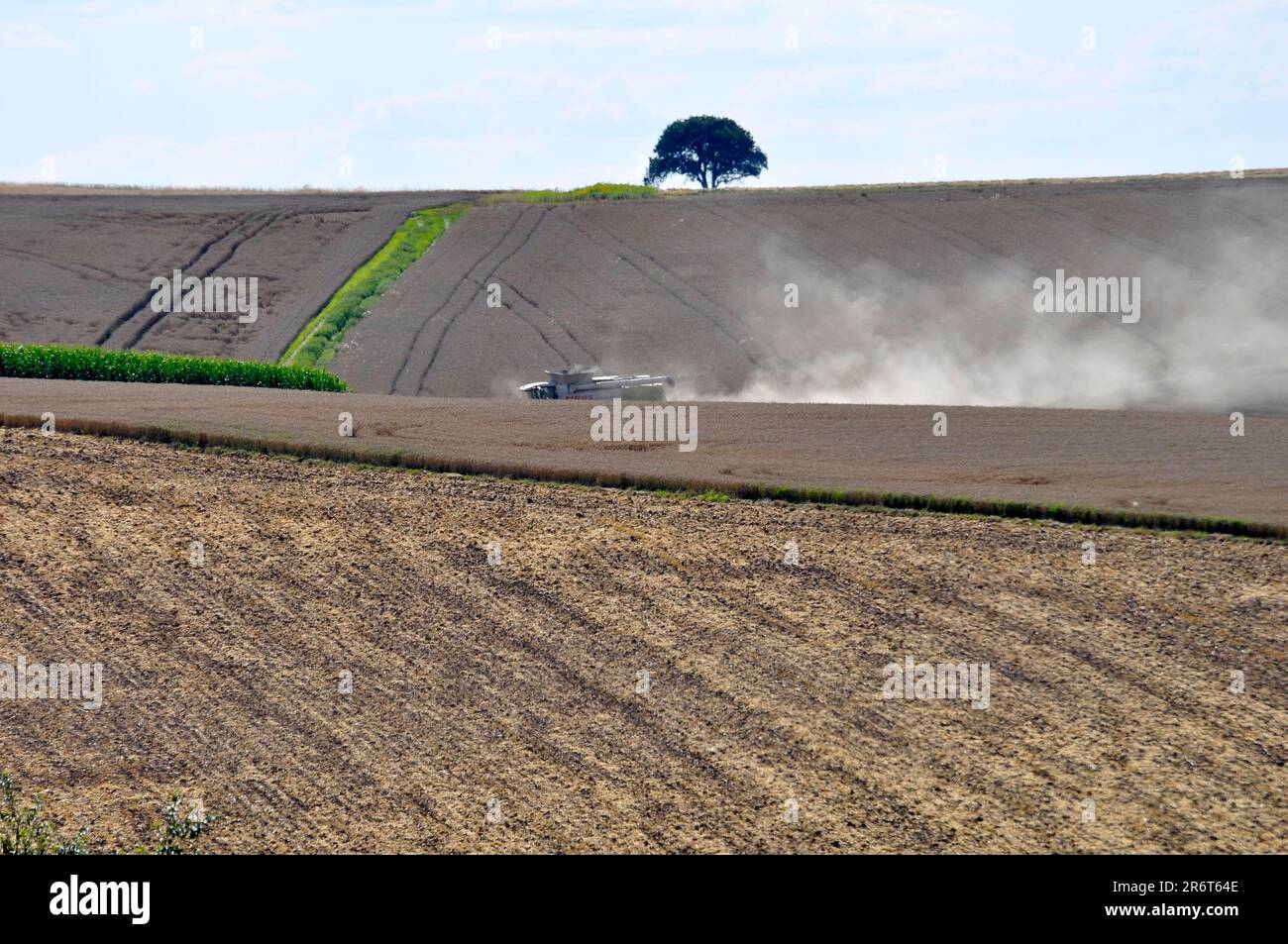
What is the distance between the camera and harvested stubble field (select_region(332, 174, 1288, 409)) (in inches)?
2143

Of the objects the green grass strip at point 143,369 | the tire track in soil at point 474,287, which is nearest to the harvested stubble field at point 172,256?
the tire track in soil at point 474,287

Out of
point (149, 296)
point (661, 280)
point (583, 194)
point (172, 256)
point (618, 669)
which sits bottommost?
point (618, 669)

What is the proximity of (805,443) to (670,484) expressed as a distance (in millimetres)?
6540

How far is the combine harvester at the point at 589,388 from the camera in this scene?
49.0 meters

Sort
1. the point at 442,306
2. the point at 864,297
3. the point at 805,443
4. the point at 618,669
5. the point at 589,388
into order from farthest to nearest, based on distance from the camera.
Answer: the point at 442,306 → the point at 864,297 → the point at 589,388 → the point at 805,443 → the point at 618,669

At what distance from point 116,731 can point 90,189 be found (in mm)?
81821

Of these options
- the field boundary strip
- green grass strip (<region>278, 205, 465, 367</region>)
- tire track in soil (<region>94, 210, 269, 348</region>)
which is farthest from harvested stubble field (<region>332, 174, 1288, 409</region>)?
the field boundary strip

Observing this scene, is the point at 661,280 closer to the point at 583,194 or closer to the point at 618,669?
the point at 583,194

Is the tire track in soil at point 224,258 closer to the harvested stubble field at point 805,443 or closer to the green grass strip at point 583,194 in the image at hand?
the green grass strip at point 583,194

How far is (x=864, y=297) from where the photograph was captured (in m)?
64.8

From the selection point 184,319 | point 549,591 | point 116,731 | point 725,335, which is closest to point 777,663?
point 549,591

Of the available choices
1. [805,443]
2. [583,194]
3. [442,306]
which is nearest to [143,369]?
[442,306]

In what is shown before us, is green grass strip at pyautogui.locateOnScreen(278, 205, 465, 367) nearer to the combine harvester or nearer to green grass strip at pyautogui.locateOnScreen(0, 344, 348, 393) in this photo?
green grass strip at pyautogui.locateOnScreen(0, 344, 348, 393)

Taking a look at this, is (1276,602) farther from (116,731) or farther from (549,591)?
(116,731)
